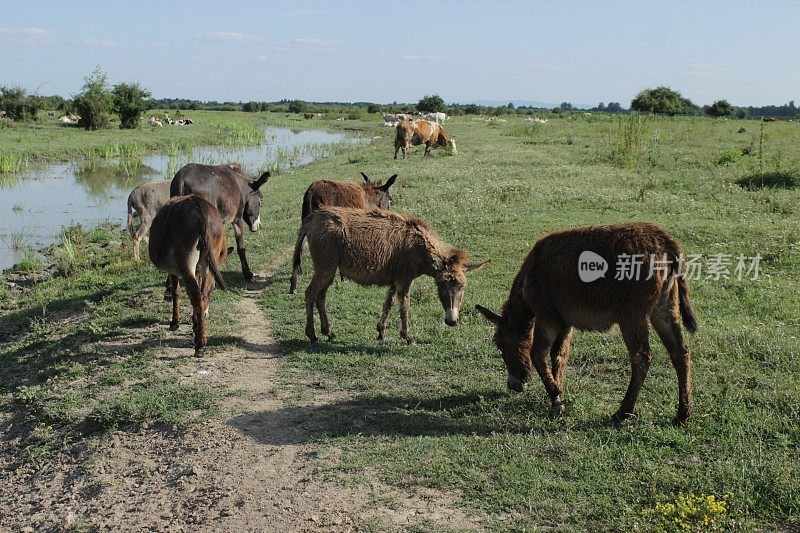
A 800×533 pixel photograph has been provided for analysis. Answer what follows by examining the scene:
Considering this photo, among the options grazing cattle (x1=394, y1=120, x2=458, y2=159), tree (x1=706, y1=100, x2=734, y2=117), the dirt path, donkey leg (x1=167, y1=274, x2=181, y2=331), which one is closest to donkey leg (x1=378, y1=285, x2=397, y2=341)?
the dirt path

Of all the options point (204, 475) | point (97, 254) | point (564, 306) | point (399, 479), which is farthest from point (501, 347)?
point (97, 254)

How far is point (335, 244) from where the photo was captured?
Result: 8.07m

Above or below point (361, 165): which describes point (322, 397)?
below

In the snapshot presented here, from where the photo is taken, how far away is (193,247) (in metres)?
7.79

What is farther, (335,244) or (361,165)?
(361,165)

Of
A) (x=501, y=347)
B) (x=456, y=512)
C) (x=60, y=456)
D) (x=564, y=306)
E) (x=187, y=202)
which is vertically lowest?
(x=60, y=456)

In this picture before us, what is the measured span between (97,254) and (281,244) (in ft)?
13.4

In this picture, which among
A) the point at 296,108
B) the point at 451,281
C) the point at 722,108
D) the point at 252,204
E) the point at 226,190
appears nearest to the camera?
the point at 451,281

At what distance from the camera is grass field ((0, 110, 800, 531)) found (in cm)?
490

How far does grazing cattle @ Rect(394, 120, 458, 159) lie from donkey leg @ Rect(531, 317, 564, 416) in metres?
22.4

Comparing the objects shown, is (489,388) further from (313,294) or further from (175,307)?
(175,307)

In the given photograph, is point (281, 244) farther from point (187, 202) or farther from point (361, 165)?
point (361, 165)

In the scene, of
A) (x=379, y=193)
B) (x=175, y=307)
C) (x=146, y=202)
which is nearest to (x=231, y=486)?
(x=175, y=307)

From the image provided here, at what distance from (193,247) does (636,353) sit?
16.0ft
